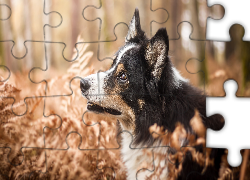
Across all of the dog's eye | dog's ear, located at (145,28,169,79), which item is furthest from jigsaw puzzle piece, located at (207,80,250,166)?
the dog's eye

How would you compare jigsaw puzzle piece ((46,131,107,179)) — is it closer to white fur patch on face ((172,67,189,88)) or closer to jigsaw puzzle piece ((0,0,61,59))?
white fur patch on face ((172,67,189,88))

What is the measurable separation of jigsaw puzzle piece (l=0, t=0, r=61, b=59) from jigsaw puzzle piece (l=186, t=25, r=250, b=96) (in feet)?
7.77

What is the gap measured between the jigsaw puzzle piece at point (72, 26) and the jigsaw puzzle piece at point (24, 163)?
1377mm

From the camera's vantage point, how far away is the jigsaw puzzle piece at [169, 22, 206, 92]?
9.31ft

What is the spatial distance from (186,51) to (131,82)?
978 millimetres

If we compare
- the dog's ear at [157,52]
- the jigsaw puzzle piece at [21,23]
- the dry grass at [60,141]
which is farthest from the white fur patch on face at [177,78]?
the jigsaw puzzle piece at [21,23]

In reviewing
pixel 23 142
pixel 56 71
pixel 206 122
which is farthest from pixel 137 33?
pixel 23 142

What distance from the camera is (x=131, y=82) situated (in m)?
2.73

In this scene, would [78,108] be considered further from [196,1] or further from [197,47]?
[196,1]

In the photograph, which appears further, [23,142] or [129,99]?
[23,142]

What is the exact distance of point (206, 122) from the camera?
2689 millimetres

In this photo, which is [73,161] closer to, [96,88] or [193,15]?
[96,88]

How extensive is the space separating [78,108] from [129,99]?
0.84 m

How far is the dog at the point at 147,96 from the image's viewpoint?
2.67 m
